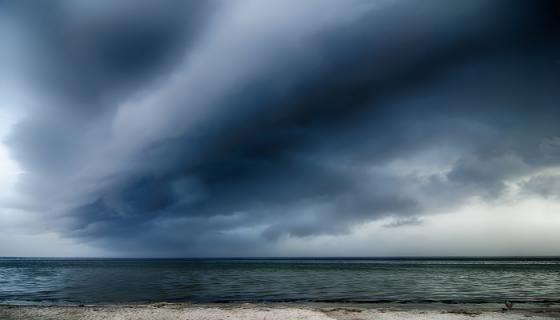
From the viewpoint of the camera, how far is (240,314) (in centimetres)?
2539

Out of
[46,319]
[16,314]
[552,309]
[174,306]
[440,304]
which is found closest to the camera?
[46,319]

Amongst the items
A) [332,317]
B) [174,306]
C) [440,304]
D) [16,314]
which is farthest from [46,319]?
[440,304]

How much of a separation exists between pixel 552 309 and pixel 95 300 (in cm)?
4207

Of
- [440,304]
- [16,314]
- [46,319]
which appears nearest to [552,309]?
[440,304]

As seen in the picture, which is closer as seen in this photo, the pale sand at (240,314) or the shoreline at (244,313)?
the pale sand at (240,314)

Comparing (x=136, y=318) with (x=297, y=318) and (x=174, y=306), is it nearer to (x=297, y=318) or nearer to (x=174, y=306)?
(x=174, y=306)

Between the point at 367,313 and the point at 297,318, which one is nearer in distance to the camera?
the point at 297,318

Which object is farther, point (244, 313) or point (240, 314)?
point (244, 313)

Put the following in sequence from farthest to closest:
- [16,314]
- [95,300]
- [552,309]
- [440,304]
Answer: [95,300]
[440,304]
[552,309]
[16,314]

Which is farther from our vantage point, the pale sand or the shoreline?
the shoreline

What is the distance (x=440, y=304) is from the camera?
31734 millimetres

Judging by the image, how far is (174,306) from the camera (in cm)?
2930

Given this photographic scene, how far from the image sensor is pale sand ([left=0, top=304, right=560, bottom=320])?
23.8 m

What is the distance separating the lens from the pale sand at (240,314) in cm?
2381
